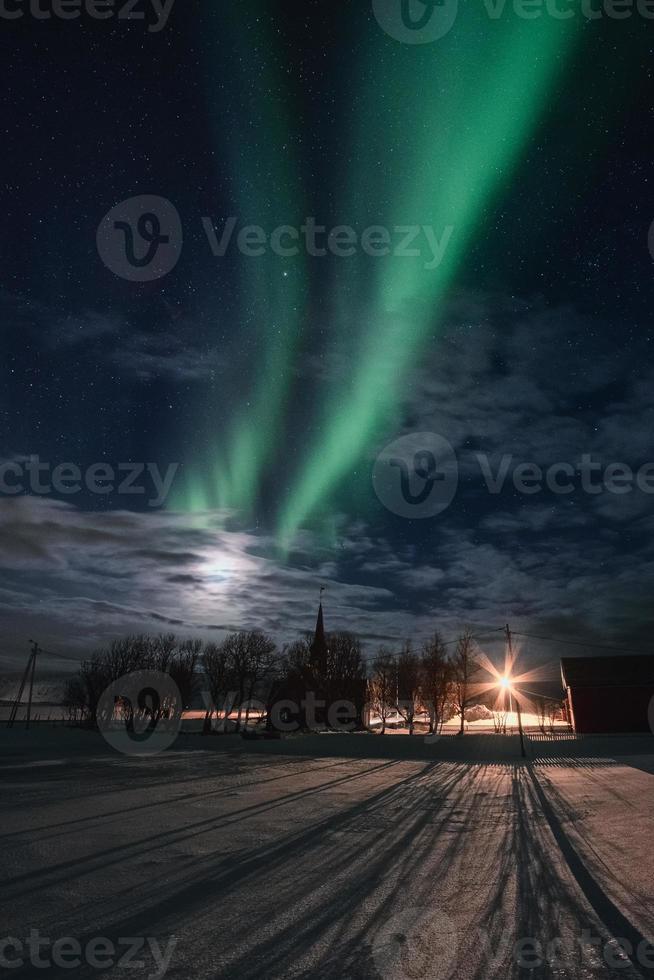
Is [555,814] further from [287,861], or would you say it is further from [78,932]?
[78,932]

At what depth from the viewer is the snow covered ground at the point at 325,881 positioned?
18.9 feet

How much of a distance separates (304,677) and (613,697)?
31.5 metres

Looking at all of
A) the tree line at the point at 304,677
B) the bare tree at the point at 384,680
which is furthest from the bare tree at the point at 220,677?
the bare tree at the point at 384,680

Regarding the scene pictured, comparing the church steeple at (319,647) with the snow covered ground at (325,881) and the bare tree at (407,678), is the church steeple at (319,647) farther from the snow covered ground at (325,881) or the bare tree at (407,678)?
the snow covered ground at (325,881)

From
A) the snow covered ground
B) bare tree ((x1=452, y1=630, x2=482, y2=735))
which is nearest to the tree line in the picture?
bare tree ((x1=452, y1=630, x2=482, y2=735))

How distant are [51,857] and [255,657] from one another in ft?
204

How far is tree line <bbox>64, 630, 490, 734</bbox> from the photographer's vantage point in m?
63.8

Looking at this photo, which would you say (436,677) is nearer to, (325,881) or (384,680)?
(384,680)

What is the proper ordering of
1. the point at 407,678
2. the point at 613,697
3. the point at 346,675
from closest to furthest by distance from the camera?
1. the point at 613,697
2. the point at 346,675
3. the point at 407,678

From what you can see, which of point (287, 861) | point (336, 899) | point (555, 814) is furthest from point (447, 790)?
point (336, 899)

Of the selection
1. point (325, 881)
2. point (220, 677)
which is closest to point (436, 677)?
point (220, 677)

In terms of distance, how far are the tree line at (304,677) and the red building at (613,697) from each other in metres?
10.8

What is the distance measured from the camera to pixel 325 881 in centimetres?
816

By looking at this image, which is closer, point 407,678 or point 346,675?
point 346,675
